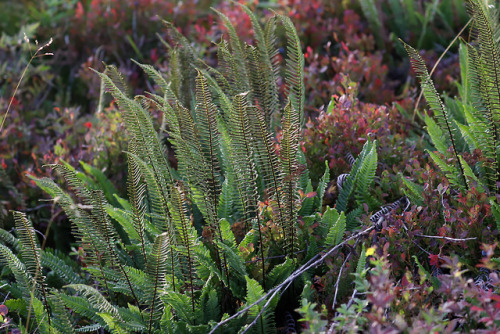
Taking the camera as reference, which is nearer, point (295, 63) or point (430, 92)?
point (430, 92)

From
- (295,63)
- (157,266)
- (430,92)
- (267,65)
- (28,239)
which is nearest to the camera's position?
(157,266)

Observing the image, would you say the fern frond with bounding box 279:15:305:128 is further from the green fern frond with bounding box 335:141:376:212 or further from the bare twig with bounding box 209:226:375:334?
the bare twig with bounding box 209:226:375:334

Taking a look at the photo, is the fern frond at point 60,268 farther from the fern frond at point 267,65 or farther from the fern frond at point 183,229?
the fern frond at point 267,65

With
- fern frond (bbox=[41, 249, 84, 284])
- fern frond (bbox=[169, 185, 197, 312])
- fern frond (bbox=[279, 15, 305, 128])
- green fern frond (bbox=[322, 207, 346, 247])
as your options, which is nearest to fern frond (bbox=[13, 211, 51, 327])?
fern frond (bbox=[41, 249, 84, 284])

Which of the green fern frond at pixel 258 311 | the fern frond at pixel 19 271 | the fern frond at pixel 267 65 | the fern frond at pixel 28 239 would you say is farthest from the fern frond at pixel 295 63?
the fern frond at pixel 19 271

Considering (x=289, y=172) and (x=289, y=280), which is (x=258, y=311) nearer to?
(x=289, y=280)

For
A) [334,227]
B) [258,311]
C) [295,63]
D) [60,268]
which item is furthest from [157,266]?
[295,63]

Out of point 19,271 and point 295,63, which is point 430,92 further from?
point 19,271

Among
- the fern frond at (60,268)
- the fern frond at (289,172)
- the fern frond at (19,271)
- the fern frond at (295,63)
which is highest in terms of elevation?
the fern frond at (295,63)

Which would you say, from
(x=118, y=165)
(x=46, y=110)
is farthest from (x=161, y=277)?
(x=46, y=110)

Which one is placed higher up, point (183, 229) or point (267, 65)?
point (267, 65)

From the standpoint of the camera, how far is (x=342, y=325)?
1.42 meters

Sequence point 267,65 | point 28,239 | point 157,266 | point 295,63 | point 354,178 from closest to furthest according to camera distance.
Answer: point 157,266 → point 28,239 → point 354,178 → point 295,63 → point 267,65

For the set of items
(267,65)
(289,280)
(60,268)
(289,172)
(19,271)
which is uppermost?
(267,65)
